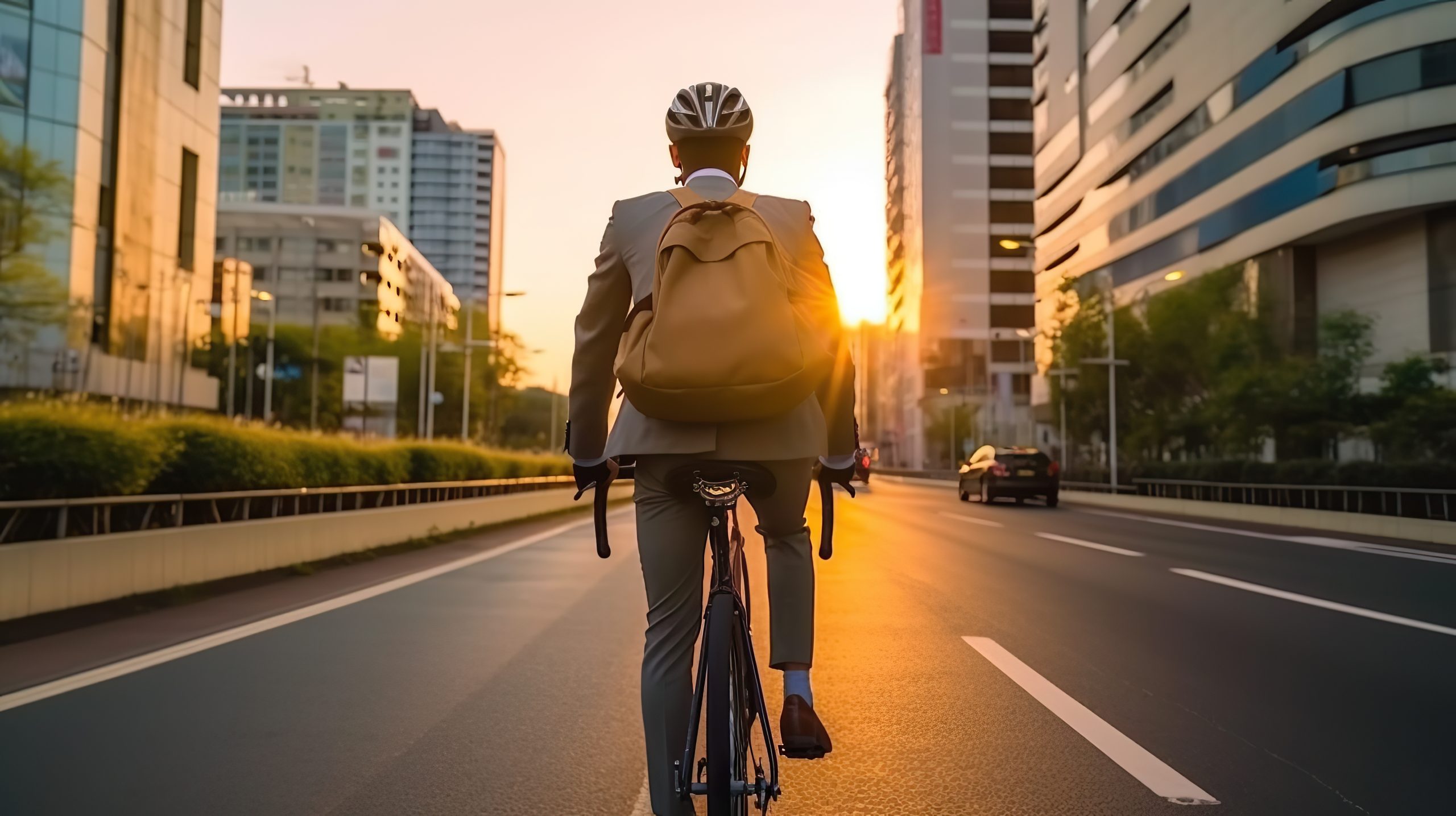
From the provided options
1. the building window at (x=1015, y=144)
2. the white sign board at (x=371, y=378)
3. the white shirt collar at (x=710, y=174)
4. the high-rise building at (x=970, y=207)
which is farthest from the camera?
the building window at (x=1015, y=144)

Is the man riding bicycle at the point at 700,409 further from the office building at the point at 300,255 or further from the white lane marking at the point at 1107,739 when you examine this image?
the office building at the point at 300,255

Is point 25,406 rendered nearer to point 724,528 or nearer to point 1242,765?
point 724,528

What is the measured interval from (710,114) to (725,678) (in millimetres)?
1494

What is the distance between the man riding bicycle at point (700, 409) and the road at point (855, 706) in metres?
1.04

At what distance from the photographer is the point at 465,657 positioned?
6.38 m

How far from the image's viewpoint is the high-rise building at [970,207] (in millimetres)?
107625

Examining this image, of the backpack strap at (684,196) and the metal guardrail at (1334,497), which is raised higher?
the backpack strap at (684,196)

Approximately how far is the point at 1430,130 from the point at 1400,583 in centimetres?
3085

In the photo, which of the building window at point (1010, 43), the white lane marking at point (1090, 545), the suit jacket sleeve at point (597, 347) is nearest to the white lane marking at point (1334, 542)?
the white lane marking at point (1090, 545)

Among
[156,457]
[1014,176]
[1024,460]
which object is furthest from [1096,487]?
[1014,176]

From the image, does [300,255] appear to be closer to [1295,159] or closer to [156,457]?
[1295,159]

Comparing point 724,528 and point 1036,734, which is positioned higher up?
point 724,528

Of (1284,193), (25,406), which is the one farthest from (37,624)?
(1284,193)

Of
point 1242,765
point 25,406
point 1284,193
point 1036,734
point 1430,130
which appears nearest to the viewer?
point 1242,765
